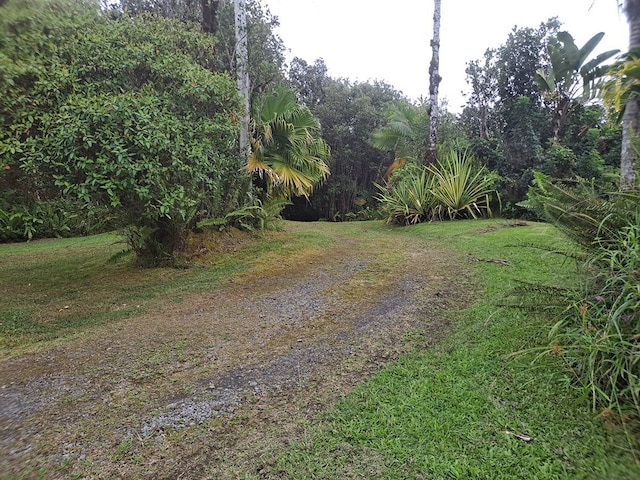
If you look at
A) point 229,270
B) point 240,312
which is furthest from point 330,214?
point 240,312

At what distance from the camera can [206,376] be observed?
2592 mm

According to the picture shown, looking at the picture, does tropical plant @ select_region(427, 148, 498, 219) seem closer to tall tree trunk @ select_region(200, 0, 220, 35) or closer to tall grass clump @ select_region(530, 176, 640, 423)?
tall tree trunk @ select_region(200, 0, 220, 35)

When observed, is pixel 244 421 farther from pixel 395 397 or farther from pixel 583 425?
pixel 583 425

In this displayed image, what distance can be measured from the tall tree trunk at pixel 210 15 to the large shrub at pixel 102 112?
3.47 m

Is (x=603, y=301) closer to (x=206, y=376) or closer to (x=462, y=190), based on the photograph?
(x=206, y=376)

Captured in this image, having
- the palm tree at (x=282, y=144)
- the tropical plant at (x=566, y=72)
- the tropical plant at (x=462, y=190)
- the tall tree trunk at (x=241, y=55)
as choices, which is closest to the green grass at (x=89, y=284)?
the palm tree at (x=282, y=144)

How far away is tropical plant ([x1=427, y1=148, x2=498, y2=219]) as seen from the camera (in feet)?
31.0

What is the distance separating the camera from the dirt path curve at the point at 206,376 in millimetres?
1866

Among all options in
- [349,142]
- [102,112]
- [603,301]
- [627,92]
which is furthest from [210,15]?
[349,142]

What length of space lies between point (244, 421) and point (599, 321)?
6.50 feet

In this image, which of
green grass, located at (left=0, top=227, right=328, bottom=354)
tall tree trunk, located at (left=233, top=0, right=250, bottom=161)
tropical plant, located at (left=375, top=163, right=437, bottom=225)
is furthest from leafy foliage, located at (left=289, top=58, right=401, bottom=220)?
green grass, located at (left=0, top=227, right=328, bottom=354)

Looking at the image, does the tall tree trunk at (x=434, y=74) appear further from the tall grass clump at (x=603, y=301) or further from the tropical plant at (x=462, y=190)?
the tall grass clump at (x=603, y=301)

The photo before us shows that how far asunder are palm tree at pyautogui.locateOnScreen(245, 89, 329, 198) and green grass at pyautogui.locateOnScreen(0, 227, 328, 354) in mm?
1449

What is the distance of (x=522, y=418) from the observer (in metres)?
1.94
